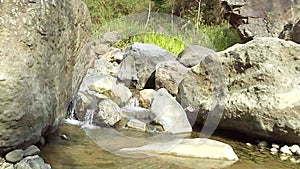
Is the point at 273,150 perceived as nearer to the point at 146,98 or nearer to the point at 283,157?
the point at 283,157

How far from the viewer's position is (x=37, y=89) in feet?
12.7

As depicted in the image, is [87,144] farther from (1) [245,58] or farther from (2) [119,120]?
(1) [245,58]

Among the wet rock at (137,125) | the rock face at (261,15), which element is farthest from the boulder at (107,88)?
the rock face at (261,15)

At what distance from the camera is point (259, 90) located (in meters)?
5.44

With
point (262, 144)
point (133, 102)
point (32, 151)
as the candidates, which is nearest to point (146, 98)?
point (133, 102)

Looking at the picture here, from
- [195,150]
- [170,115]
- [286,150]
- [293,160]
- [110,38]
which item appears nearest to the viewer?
→ [195,150]

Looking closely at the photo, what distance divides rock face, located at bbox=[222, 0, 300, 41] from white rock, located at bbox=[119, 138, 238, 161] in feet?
16.9

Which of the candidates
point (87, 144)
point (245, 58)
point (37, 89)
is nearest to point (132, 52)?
point (245, 58)

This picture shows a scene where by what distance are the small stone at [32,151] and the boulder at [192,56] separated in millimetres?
4583

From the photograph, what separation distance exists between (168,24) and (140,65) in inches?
173

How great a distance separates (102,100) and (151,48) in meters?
2.87

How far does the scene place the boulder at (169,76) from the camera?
7219 mm

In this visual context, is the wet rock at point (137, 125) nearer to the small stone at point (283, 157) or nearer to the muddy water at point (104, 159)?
the muddy water at point (104, 159)

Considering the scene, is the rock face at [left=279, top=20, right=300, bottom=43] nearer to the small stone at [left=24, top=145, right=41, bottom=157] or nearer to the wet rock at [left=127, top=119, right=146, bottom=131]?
the wet rock at [left=127, top=119, right=146, bottom=131]
